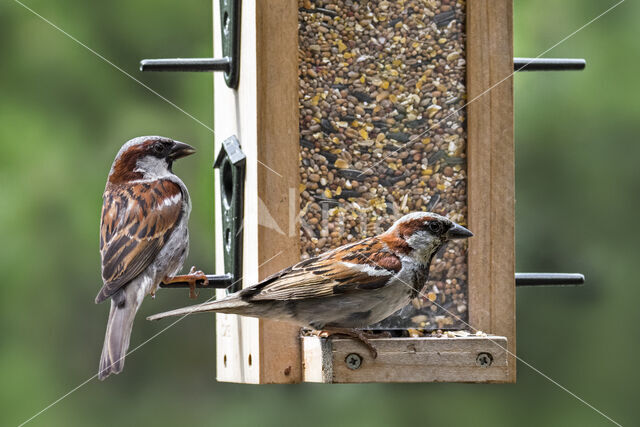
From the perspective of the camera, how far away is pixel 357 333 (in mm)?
4840

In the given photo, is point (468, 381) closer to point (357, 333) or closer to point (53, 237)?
point (357, 333)

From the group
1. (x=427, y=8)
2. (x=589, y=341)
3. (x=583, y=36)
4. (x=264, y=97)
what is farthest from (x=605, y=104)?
(x=264, y=97)

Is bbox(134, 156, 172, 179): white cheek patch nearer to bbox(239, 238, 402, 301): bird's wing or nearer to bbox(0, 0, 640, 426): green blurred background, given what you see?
bbox(239, 238, 402, 301): bird's wing

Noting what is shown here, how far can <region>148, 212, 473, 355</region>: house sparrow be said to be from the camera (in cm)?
487

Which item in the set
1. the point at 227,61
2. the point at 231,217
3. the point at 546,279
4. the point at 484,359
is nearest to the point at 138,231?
the point at 231,217

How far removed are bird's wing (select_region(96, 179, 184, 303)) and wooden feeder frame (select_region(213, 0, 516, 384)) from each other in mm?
431

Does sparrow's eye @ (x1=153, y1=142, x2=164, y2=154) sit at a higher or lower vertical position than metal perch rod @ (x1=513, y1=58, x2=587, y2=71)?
lower

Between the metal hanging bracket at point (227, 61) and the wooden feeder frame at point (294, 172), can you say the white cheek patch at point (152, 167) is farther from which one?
the wooden feeder frame at point (294, 172)

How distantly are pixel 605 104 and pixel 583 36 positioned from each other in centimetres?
52

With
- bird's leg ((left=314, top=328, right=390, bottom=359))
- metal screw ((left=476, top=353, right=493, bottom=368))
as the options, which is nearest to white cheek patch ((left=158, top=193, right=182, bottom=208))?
bird's leg ((left=314, top=328, right=390, bottom=359))

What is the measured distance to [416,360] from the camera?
4.80 meters

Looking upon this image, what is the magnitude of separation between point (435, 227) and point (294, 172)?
62cm

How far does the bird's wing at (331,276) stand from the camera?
487cm

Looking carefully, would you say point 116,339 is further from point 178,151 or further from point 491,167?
point 491,167
